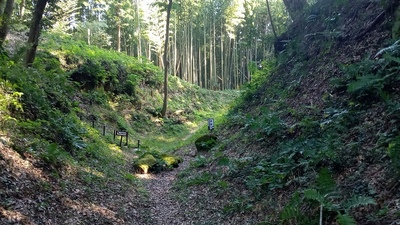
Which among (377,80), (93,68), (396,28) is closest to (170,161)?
(377,80)

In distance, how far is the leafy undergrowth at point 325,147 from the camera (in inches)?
159

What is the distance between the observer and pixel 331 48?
9.42 m

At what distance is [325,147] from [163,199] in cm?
453

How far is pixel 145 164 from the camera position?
11.2m

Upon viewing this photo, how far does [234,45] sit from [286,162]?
37.3 meters

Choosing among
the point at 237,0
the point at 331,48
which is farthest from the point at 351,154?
the point at 237,0

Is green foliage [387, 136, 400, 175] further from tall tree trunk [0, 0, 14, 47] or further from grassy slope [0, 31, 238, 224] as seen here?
tall tree trunk [0, 0, 14, 47]

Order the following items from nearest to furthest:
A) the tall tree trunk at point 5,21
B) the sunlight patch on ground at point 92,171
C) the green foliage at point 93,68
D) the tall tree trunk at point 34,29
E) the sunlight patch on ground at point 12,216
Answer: the sunlight patch on ground at point 12,216 → the sunlight patch on ground at point 92,171 → the tall tree trunk at point 5,21 → the tall tree trunk at point 34,29 → the green foliage at point 93,68

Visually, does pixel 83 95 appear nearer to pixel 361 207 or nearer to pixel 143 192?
pixel 143 192

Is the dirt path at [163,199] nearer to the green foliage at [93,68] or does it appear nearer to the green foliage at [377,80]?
the green foliage at [377,80]

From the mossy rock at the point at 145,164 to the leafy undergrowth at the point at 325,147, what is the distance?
62.5 inches

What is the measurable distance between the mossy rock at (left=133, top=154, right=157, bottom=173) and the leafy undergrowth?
1589 mm

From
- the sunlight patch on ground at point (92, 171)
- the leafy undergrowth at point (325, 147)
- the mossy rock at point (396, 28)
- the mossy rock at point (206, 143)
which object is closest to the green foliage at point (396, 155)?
the leafy undergrowth at point (325, 147)

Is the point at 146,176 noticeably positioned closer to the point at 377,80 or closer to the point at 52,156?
the point at 52,156
